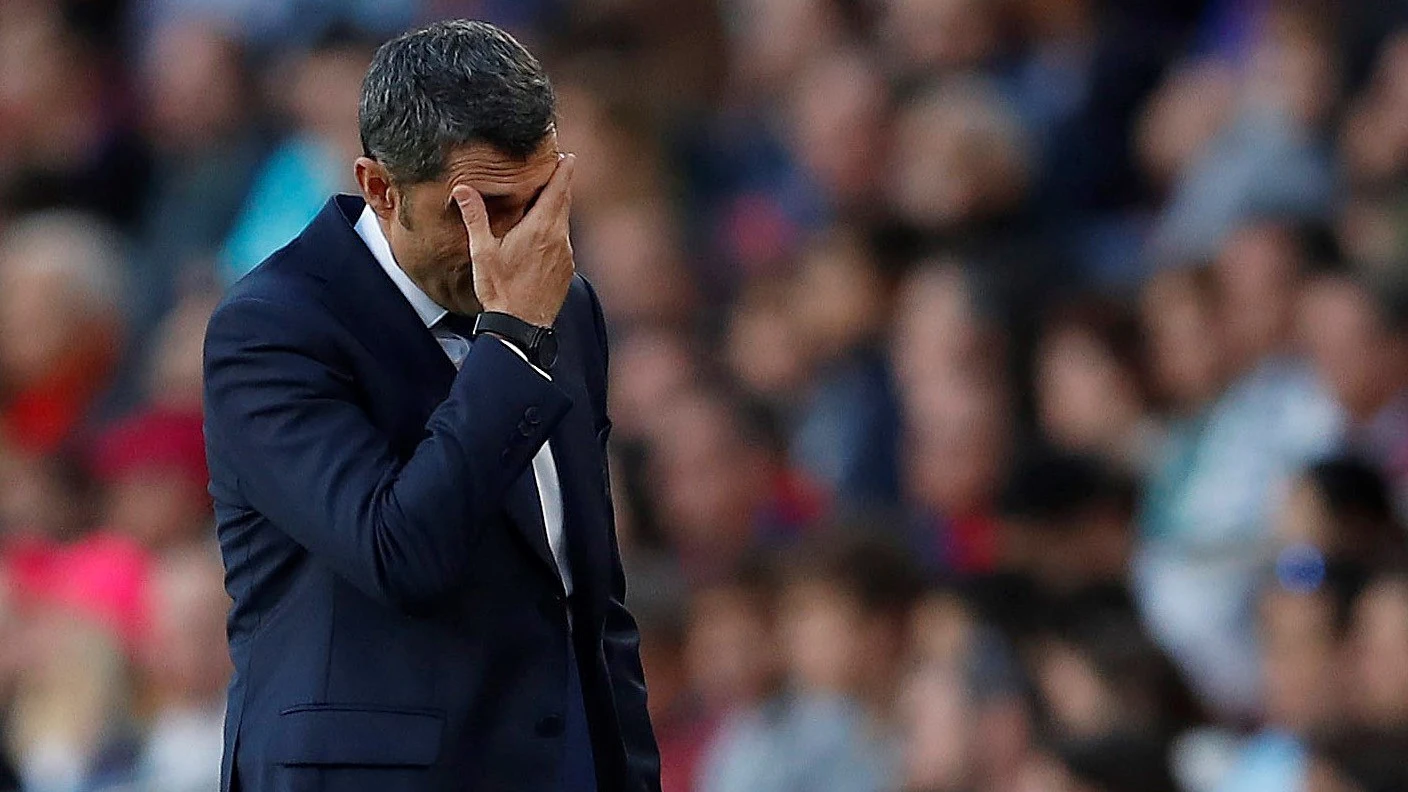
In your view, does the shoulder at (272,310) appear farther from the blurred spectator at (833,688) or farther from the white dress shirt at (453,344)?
the blurred spectator at (833,688)

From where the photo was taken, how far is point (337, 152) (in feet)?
26.8

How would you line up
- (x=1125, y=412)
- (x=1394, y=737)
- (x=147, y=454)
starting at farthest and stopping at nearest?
(x=147, y=454)
(x=1125, y=412)
(x=1394, y=737)

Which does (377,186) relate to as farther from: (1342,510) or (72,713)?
(72,713)

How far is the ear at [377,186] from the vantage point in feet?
9.05

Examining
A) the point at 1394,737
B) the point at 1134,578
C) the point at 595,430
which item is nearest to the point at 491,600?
the point at 595,430

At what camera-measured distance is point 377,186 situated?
2.78 meters

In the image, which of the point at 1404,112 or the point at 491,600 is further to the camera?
the point at 1404,112

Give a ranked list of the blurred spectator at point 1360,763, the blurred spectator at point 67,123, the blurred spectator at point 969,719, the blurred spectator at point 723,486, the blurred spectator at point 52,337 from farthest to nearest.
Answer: the blurred spectator at point 67,123, the blurred spectator at point 52,337, the blurred spectator at point 723,486, the blurred spectator at point 969,719, the blurred spectator at point 1360,763

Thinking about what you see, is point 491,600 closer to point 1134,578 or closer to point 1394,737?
point 1394,737

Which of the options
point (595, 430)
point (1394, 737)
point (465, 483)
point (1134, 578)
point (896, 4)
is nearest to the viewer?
point (465, 483)

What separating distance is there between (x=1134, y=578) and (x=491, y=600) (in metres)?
3.28

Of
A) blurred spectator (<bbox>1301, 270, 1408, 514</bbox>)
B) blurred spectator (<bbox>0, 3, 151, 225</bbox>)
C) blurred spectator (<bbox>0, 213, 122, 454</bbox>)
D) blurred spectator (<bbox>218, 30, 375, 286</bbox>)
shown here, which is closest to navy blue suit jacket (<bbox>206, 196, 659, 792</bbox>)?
blurred spectator (<bbox>1301, 270, 1408, 514</bbox>)

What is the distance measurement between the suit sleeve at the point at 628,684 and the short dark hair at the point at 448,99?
0.43m

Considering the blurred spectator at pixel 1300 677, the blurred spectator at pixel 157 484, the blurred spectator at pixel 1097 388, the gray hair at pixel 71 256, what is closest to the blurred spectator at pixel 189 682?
the blurred spectator at pixel 157 484
